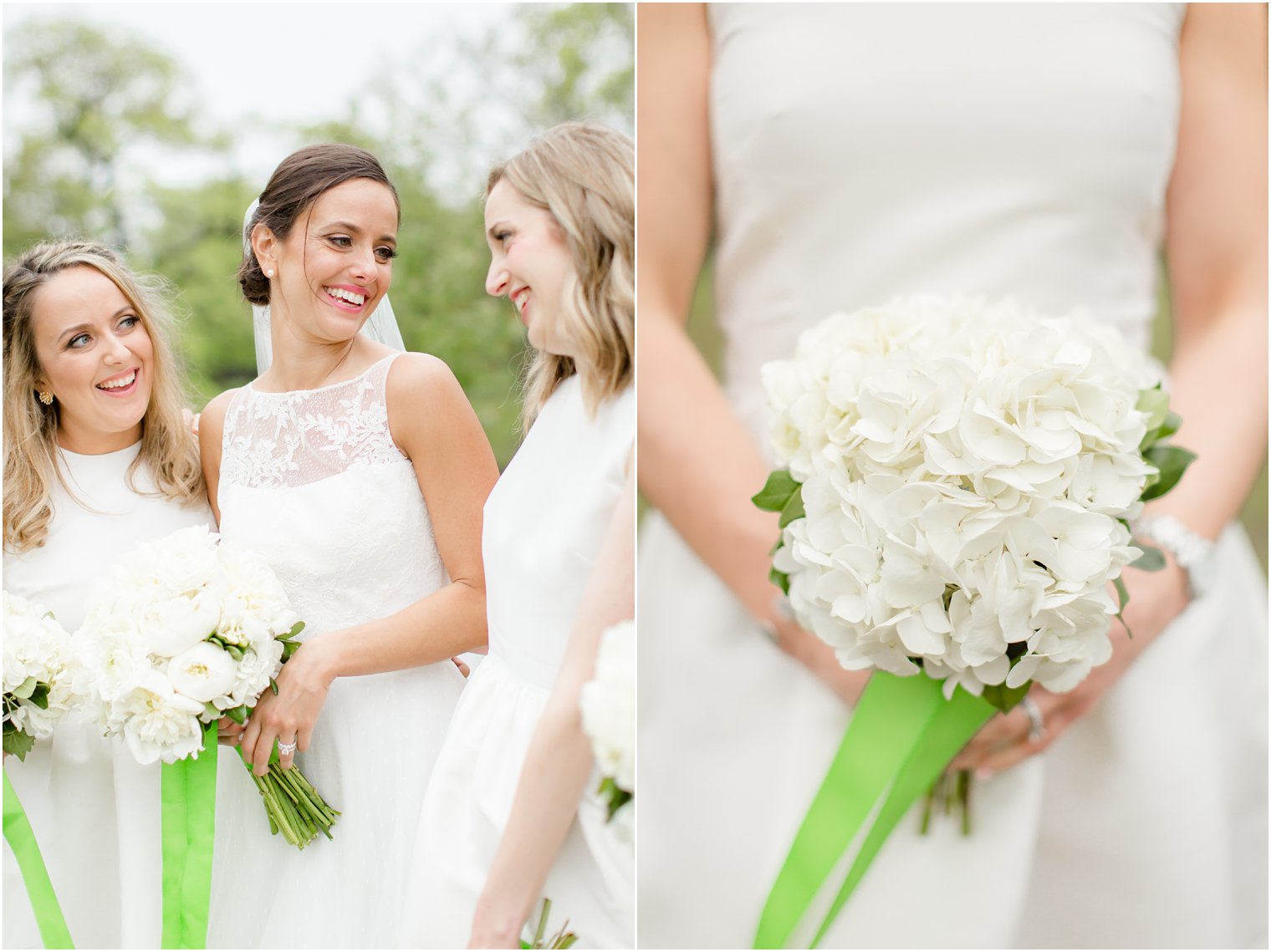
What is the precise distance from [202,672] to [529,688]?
375mm

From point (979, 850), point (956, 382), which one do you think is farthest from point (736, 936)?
point (956, 382)

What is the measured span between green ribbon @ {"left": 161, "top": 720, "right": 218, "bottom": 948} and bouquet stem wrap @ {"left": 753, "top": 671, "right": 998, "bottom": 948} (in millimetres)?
686

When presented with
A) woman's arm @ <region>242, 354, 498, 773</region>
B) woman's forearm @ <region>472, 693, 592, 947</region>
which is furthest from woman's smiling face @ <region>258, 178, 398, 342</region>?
woman's forearm @ <region>472, 693, 592, 947</region>

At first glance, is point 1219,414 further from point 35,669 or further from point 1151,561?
point 35,669

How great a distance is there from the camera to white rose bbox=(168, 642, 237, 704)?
1.15 meters

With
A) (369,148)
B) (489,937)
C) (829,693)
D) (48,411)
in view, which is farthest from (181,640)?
(829,693)

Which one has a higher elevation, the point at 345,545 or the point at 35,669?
the point at 345,545

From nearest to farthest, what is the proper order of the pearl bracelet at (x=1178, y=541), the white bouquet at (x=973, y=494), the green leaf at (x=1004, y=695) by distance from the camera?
the white bouquet at (x=973, y=494) → the green leaf at (x=1004, y=695) → the pearl bracelet at (x=1178, y=541)

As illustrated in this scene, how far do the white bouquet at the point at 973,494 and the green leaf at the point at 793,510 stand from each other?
2cm

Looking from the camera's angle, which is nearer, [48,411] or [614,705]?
[614,705]

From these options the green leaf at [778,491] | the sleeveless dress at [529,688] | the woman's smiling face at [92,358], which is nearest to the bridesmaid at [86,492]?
the woman's smiling face at [92,358]

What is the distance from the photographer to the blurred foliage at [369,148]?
48.5 inches

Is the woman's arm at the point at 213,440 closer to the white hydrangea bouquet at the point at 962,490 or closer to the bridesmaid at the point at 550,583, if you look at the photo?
the bridesmaid at the point at 550,583

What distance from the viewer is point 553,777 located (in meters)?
1.18
